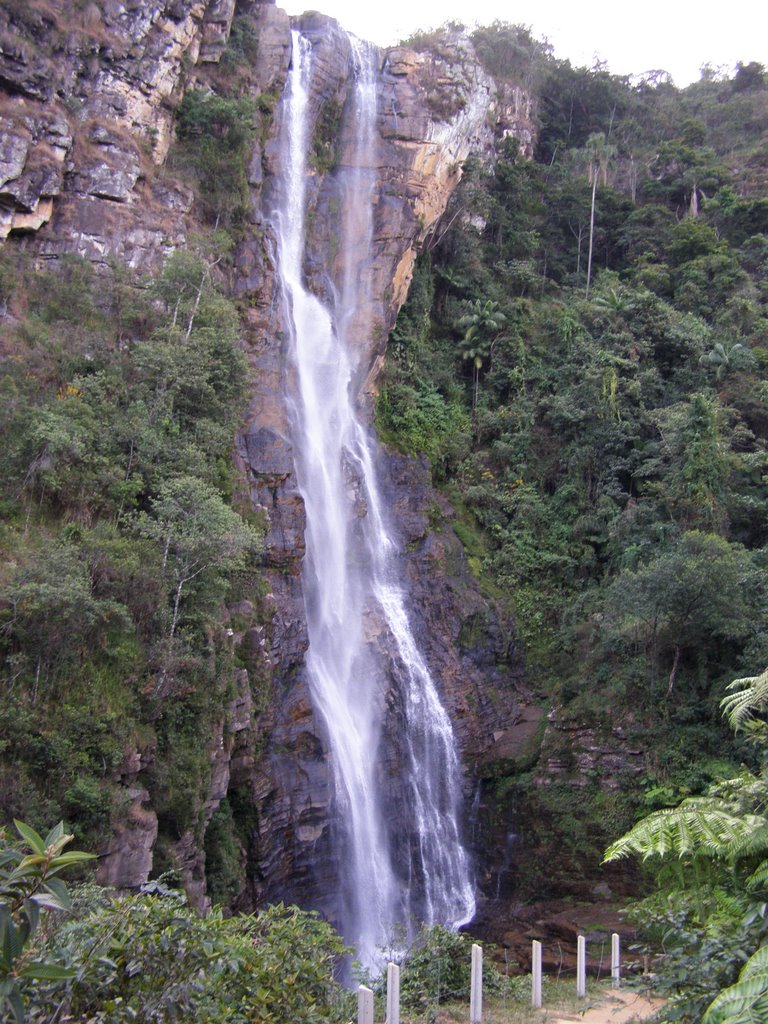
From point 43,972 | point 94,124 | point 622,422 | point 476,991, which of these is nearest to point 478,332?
point 622,422

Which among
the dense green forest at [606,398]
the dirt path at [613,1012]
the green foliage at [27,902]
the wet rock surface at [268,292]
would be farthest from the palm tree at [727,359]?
the green foliage at [27,902]

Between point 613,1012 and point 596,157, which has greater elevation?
point 596,157

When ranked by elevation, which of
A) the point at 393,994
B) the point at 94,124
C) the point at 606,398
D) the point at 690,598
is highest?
the point at 94,124

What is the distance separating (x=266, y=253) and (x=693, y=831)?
74.1ft

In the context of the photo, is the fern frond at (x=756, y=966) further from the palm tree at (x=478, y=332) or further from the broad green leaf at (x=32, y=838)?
the palm tree at (x=478, y=332)

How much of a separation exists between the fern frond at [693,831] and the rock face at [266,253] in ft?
26.3

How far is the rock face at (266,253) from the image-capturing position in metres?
18.0

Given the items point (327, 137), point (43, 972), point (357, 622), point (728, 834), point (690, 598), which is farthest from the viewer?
point (327, 137)

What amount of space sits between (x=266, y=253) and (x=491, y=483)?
10155 millimetres

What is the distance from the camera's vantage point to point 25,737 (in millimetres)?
11680

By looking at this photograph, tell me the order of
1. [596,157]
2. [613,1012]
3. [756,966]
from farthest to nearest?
[596,157], [613,1012], [756,966]

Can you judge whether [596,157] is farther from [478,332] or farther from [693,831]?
[693,831]

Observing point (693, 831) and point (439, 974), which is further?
point (439, 974)

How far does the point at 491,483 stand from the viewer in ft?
94.5
